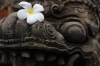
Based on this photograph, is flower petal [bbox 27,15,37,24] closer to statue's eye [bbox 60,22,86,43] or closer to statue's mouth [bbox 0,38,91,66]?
statue's mouth [bbox 0,38,91,66]

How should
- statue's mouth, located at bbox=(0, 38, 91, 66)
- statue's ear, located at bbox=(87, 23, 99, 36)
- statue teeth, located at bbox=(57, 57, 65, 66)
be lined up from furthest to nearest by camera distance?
statue's ear, located at bbox=(87, 23, 99, 36) → statue teeth, located at bbox=(57, 57, 65, 66) → statue's mouth, located at bbox=(0, 38, 91, 66)

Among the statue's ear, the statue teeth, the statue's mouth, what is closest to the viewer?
the statue's mouth

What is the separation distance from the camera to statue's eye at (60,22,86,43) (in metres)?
1.53

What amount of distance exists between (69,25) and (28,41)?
1.15ft

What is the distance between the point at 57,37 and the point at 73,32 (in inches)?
Answer: 6.0

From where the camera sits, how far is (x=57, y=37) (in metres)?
1.42

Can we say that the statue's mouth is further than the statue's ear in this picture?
No

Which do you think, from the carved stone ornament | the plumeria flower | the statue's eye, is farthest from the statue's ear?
the plumeria flower

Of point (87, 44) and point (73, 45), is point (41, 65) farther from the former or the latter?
point (87, 44)

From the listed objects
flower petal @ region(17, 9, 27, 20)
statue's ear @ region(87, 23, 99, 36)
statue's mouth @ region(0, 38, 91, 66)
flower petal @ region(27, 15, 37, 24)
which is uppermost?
flower petal @ region(17, 9, 27, 20)

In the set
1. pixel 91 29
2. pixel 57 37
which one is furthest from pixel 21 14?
pixel 91 29

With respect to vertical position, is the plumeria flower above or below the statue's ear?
above

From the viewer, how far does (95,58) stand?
159 cm

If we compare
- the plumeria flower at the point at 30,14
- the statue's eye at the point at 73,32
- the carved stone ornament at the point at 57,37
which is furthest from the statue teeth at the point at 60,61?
the plumeria flower at the point at 30,14
